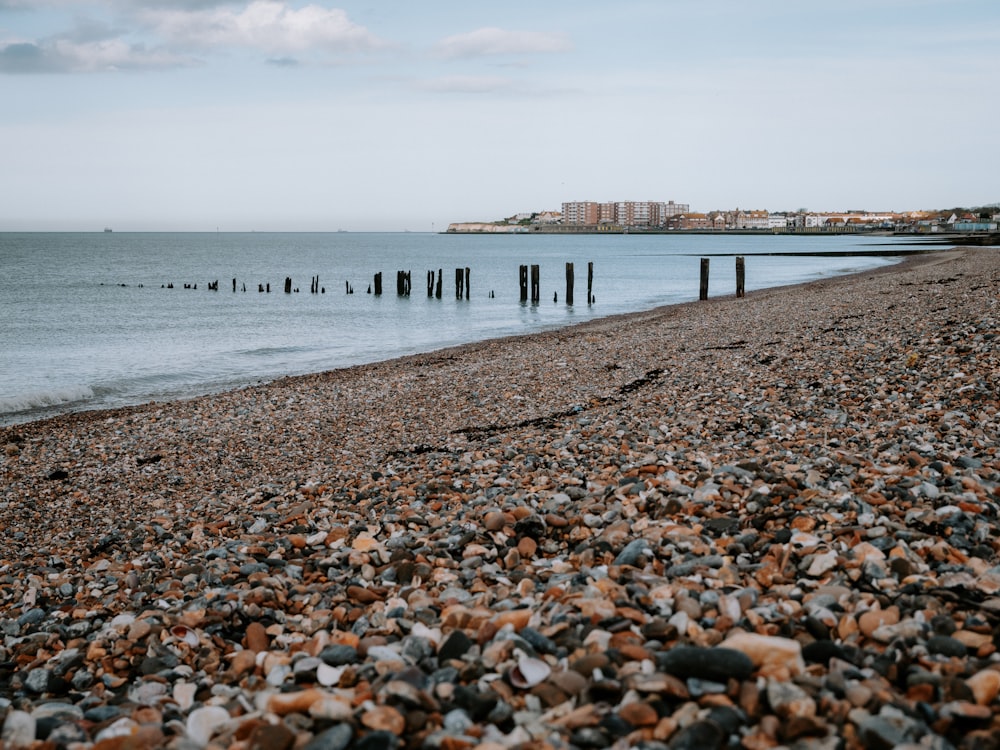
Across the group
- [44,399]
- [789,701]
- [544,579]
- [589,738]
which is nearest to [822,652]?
[789,701]

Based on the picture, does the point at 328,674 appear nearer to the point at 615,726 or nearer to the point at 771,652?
the point at 615,726

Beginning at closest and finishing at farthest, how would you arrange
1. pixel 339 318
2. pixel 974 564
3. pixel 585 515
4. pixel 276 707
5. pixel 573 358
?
pixel 276 707, pixel 974 564, pixel 585 515, pixel 573 358, pixel 339 318

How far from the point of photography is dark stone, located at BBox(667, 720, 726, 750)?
2578 mm

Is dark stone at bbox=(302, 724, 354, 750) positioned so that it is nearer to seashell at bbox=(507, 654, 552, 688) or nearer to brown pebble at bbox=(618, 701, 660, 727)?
seashell at bbox=(507, 654, 552, 688)

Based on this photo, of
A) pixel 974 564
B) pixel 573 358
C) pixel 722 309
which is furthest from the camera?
pixel 722 309

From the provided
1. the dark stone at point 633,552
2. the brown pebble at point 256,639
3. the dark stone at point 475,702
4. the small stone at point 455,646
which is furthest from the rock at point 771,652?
the brown pebble at point 256,639

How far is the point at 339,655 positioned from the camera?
3602 millimetres

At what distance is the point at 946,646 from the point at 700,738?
1.21 meters

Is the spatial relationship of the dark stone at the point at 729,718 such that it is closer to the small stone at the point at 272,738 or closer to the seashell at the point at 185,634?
the small stone at the point at 272,738

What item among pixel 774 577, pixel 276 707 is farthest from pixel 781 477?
pixel 276 707

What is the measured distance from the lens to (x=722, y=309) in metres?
26.8

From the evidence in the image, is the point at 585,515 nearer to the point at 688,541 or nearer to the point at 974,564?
the point at 688,541

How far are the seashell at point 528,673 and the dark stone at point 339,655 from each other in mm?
849

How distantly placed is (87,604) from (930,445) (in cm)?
647
